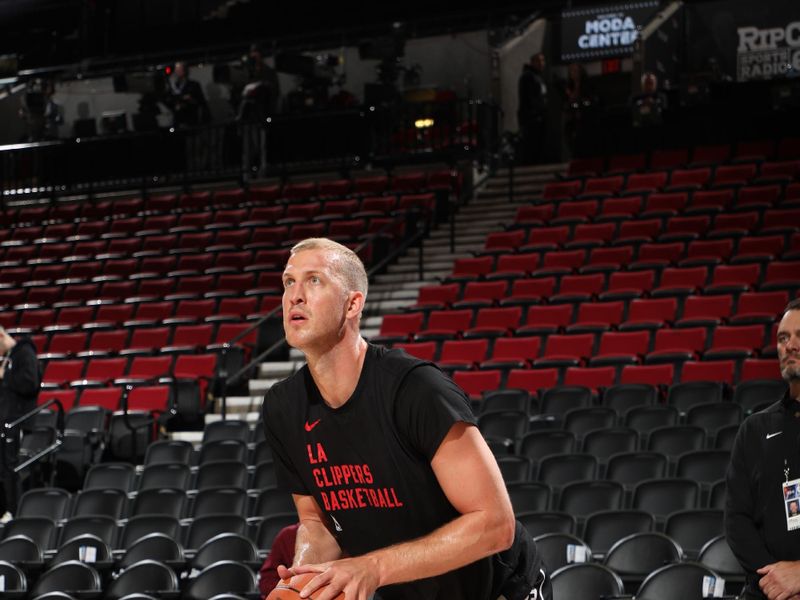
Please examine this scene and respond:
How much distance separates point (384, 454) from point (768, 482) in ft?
5.76

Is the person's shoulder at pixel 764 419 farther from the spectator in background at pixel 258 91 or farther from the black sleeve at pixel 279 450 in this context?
the spectator in background at pixel 258 91

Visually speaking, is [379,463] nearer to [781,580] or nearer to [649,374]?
[781,580]

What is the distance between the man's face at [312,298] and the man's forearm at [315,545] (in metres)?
0.57

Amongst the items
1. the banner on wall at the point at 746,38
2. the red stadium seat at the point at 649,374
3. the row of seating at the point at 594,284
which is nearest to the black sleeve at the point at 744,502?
the red stadium seat at the point at 649,374

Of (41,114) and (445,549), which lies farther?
(41,114)

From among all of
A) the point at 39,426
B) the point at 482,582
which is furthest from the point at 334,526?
the point at 39,426

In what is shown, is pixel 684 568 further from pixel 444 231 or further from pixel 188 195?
pixel 188 195

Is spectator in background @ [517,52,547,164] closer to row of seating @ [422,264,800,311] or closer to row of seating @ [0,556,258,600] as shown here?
row of seating @ [422,264,800,311]

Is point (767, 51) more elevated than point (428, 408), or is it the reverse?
point (767, 51)

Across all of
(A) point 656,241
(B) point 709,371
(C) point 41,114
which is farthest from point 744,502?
(C) point 41,114

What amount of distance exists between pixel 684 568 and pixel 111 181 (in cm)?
1770

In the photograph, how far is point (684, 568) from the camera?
5598 mm

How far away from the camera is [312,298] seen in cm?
279

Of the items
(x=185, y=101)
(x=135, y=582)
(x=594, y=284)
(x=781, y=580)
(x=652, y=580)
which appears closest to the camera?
(x=781, y=580)
